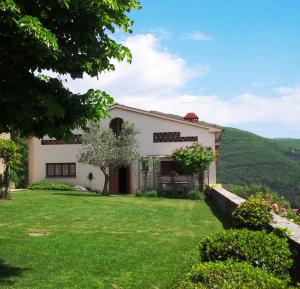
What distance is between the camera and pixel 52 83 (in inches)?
344

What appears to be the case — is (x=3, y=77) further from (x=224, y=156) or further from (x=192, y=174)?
(x=224, y=156)

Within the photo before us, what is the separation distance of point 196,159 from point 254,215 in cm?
1998

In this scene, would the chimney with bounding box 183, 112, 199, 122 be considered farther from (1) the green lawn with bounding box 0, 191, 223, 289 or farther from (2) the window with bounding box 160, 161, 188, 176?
(1) the green lawn with bounding box 0, 191, 223, 289

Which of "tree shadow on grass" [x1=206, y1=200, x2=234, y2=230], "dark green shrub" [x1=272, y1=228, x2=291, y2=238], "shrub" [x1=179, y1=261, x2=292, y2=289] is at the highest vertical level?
"dark green shrub" [x1=272, y1=228, x2=291, y2=238]

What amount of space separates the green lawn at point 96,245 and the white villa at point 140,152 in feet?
43.9

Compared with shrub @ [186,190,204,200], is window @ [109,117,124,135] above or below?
above

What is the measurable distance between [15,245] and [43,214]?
20.1ft

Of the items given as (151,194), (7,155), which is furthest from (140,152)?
(7,155)

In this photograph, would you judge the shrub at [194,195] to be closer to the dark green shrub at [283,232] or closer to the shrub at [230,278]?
the dark green shrub at [283,232]

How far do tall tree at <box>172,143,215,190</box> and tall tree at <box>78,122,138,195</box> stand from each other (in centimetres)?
301

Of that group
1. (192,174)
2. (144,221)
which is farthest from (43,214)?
(192,174)

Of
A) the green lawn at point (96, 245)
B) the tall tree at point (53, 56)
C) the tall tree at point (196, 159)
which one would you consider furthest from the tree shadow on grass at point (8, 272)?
the tall tree at point (196, 159)

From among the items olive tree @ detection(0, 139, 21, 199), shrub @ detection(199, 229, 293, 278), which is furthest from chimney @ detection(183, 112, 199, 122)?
shrub @ detection(199, 229, 293, 278)

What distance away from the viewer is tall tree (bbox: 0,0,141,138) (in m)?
6.98
